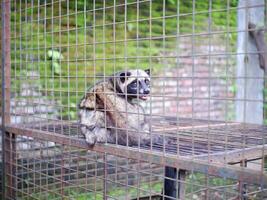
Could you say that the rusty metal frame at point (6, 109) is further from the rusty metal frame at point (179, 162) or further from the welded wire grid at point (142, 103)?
the rusty metal frame at point (179, 162)

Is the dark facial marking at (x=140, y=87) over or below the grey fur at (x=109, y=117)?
over

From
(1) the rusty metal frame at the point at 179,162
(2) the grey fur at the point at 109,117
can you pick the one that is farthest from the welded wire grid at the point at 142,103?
(2) the grey fur at the point at 109,117

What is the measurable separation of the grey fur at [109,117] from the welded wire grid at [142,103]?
117 mm

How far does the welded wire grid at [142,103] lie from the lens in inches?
94.1

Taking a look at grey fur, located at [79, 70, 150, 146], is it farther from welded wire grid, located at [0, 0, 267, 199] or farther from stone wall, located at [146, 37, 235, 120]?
stone wall, located at [146, 37, 235, 120]

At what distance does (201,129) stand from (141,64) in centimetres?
239

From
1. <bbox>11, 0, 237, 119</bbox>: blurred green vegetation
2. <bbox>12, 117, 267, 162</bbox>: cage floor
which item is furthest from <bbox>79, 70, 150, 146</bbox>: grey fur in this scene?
<bbox>11, 0, 237, 119</bbox>: blurred green vegetation

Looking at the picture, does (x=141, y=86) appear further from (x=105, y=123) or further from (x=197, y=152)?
(x=197, y=152)

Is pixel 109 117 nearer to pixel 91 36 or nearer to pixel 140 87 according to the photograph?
pixel 140 87

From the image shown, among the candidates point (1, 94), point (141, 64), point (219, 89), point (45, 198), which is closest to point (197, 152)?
point (45, 198)

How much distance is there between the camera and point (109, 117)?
322 centimetres

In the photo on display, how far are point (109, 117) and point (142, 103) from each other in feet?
7.86

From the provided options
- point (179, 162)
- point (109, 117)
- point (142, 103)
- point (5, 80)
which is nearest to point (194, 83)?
point (142, 103)

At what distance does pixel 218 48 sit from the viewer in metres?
6.94
